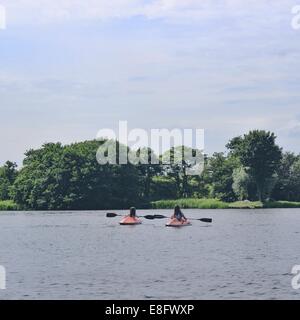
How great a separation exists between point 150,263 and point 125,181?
8331 cm

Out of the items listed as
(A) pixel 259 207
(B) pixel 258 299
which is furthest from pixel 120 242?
(A) pixel 259 207

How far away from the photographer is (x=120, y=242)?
171 feet

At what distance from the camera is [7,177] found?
468ft

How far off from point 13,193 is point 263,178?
140 feet

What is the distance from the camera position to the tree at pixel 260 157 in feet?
398

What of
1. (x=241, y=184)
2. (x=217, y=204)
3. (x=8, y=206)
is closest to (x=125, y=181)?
(x=217, y=204)

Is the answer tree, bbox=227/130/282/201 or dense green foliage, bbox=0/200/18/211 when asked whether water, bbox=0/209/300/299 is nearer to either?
tree, bbox=227/130/282/201

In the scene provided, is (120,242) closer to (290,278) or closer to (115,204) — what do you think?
(290,278)

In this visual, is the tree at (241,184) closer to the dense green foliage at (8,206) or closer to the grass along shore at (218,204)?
the grass along shore at (218,204)

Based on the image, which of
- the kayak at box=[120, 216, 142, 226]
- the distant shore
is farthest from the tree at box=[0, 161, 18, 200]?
the kayak at box=[120, 216, 142, 226]

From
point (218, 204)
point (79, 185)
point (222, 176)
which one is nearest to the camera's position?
point (218, 204)

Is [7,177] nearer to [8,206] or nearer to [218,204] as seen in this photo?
[8,206]

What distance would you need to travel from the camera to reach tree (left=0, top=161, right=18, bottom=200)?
138 m
